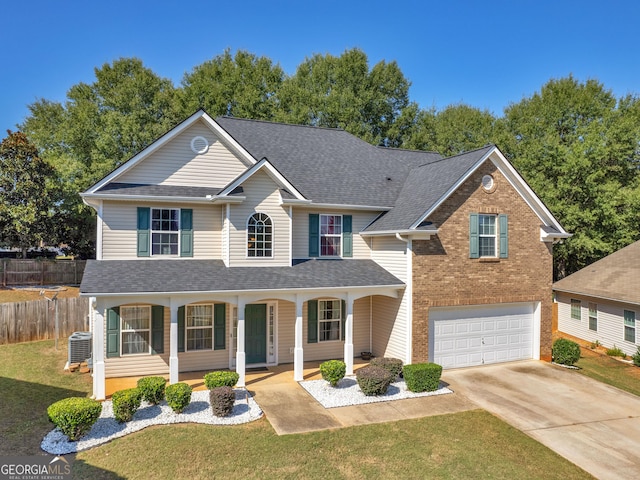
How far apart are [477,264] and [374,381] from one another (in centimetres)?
642

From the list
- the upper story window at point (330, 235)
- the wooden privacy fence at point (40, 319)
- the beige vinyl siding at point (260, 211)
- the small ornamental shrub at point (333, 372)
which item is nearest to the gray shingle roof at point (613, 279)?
the upper story window at point (330, 235)

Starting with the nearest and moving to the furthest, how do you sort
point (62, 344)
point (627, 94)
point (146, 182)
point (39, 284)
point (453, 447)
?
point (453, 447), point (146, 182), point (62, 344), point (39, 284), point (627, 94)

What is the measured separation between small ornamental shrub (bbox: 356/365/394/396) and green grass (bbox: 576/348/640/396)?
8609 mm

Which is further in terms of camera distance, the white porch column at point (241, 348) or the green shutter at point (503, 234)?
the green shutter at point (503, 234)

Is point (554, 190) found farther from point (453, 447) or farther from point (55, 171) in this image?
point (55, 171)

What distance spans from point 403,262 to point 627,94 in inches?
1245

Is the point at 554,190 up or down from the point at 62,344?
up

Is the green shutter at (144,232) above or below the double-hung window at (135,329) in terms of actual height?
above

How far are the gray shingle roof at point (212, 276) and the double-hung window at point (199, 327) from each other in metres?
1.70

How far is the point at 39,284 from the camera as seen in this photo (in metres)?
28.6

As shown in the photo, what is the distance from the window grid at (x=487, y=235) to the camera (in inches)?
639

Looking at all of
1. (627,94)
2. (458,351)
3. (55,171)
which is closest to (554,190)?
(627,94)

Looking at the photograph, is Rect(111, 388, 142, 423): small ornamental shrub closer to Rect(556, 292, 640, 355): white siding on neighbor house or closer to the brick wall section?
the brick wall section

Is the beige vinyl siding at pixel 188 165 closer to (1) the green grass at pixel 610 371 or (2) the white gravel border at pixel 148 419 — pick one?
(2) the white gravel border at pixel 148 419
